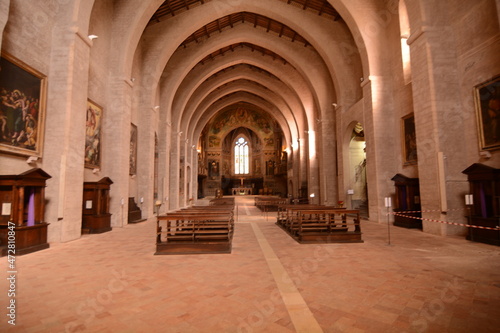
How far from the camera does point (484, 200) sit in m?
7.70

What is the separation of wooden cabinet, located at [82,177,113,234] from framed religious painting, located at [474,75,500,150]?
43.4 feet

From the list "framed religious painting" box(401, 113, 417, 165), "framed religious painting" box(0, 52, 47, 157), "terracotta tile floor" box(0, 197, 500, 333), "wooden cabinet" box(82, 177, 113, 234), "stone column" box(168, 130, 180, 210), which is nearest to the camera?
"terracotta tile floor" box(0, 197, 500, 333)

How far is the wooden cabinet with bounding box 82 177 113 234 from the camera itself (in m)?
9.98

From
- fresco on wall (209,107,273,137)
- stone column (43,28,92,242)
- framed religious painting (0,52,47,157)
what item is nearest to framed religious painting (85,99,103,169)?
stone column (43,28,92,242)

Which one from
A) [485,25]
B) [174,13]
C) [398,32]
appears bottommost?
[485,25]

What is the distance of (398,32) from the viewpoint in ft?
39.7

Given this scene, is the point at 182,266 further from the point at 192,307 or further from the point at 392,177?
the point at 392,177

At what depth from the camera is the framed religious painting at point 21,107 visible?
6.77 meters

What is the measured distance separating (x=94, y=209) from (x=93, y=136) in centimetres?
302

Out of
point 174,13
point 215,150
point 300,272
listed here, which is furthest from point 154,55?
point 215,150

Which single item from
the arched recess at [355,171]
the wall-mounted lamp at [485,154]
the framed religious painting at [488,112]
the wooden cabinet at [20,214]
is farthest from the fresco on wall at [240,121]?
the wooden cabinet at [20,214]

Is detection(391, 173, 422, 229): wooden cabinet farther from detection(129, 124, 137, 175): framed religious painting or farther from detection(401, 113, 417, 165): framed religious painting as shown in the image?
detection(129, 124, 137, 175): framed religious painting

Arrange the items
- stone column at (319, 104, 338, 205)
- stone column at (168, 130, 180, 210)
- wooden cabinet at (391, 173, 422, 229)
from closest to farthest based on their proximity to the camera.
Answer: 1. wooden cabinet at (391, 173, 422, 229)
2. stone column at (319, 104, 338, 205)
3. stone column at (168, 130, 180, 210)

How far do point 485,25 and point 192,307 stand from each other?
11215 mm
